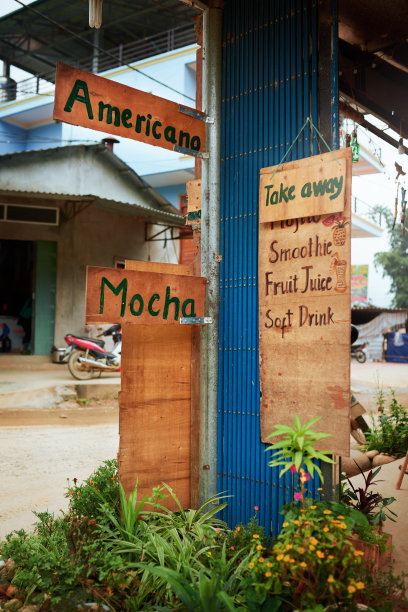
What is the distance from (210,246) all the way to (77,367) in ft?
26.5

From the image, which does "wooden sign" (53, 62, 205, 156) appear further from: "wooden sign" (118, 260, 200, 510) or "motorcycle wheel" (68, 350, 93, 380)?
"motorcycle wheel" (68, 350, 93, 380)

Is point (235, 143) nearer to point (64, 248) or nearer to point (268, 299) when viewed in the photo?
point (268, 299)

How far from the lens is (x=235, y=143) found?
353cm

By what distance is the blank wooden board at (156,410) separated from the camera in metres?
3.35

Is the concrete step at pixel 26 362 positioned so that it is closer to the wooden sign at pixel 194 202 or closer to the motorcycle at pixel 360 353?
the wooden sign at pixel 194 202

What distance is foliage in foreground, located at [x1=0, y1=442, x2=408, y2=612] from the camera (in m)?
2.32

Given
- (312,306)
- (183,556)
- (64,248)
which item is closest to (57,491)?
(183,556)

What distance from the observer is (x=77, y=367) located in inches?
431

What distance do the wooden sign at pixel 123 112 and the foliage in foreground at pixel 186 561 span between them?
2.23 m

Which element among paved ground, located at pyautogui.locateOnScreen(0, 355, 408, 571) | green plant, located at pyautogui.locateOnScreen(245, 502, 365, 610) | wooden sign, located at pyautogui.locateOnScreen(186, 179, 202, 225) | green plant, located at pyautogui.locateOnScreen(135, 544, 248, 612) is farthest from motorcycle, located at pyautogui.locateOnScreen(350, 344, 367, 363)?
green plant, located at pyautogui.locateOnScreen(245, 502, 365, 610)

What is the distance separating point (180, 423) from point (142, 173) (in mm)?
15159

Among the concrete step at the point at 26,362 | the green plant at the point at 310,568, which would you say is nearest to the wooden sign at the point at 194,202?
the green plant at the point at 310,568

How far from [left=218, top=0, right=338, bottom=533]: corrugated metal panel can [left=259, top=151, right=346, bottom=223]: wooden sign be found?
155 millimetres

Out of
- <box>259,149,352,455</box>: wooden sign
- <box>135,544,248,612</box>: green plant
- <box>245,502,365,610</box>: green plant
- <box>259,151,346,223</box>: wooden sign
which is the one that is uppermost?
<box>259,151,346,223</box>: wooden sign
